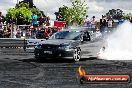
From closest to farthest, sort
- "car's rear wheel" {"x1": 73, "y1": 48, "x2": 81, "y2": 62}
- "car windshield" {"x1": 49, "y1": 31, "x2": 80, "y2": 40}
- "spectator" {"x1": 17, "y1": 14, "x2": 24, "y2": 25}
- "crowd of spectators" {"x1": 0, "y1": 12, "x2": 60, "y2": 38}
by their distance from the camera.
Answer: "car's rear wheel" {"x1": 73, "y1": 48, "x2": 81, "y2": 62} < "car windshield" {"x1": 49, "y1": 31, "x2": 80, "y2": 40} < "crowd of spectators" {"x1": 0, "y1": 12, "x2": 60, "y2": 38} < "spectator" {"x1": 17, "y1": 14, "x2": 24, "y2": 25}

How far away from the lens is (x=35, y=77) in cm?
1304

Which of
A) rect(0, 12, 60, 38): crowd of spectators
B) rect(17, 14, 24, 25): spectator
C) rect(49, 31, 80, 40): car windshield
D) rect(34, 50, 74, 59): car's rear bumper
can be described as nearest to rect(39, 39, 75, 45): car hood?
rect(34, 50, 74, 59): car's rear bumper

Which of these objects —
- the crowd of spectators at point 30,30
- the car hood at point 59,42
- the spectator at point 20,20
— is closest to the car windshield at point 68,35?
the car hood at point 59,42

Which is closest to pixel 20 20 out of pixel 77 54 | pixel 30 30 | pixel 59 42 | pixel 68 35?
pixel 30 30

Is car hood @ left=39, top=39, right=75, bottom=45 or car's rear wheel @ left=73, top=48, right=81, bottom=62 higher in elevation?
car hood @ left=39, top=39, right=75, bottom=45

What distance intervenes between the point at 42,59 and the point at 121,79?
14.0m

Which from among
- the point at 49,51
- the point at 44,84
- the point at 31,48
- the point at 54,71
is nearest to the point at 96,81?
the point at 44,84

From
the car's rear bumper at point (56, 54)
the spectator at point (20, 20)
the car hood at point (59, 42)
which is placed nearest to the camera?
the car's rear bumper at point (56, 54)

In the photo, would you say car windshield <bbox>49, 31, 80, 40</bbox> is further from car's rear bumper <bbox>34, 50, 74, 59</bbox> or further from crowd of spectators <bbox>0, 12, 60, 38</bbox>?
crowd of spectators <bbox>0, 12, 60, 38</bbox>

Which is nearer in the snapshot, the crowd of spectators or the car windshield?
the car windshield

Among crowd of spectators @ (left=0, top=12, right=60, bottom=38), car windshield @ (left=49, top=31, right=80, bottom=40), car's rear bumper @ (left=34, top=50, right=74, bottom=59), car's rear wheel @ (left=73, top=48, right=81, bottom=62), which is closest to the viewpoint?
car's rear bumper @ (left=34, top=50, right=74, bottom=59)

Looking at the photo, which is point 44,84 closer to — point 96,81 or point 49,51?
point 96,81

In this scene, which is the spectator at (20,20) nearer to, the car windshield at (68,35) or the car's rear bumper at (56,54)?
the car windshield at (68,35)

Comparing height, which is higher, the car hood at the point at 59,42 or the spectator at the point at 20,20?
the spectator at the point at 20,20
